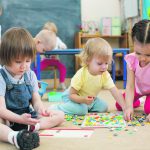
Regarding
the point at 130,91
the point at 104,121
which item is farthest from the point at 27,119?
the point at 130,91

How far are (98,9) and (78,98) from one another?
125 inches

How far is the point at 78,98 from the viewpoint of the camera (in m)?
1.70

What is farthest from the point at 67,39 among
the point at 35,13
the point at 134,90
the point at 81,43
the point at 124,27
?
the point at 134,90

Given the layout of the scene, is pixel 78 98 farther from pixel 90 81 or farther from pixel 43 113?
pixel 43 113

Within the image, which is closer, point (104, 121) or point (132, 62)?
point (104, 121)

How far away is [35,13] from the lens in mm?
4406

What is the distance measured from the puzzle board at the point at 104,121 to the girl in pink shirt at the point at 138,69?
0.06 m

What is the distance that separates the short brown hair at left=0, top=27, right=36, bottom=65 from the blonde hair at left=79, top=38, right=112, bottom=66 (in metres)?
0.47

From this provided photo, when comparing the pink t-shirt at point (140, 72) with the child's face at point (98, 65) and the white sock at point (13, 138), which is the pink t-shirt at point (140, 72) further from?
the white sock at point (13, 138)

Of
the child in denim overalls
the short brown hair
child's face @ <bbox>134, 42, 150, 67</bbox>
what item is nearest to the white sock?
the child in denim overalls

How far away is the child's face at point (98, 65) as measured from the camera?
166 cm

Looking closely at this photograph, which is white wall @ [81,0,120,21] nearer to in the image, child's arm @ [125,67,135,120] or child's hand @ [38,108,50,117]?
child's arm @ [125,67,135,120]

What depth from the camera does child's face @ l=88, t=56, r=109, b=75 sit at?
1658mm

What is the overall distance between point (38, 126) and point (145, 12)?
115 inches
